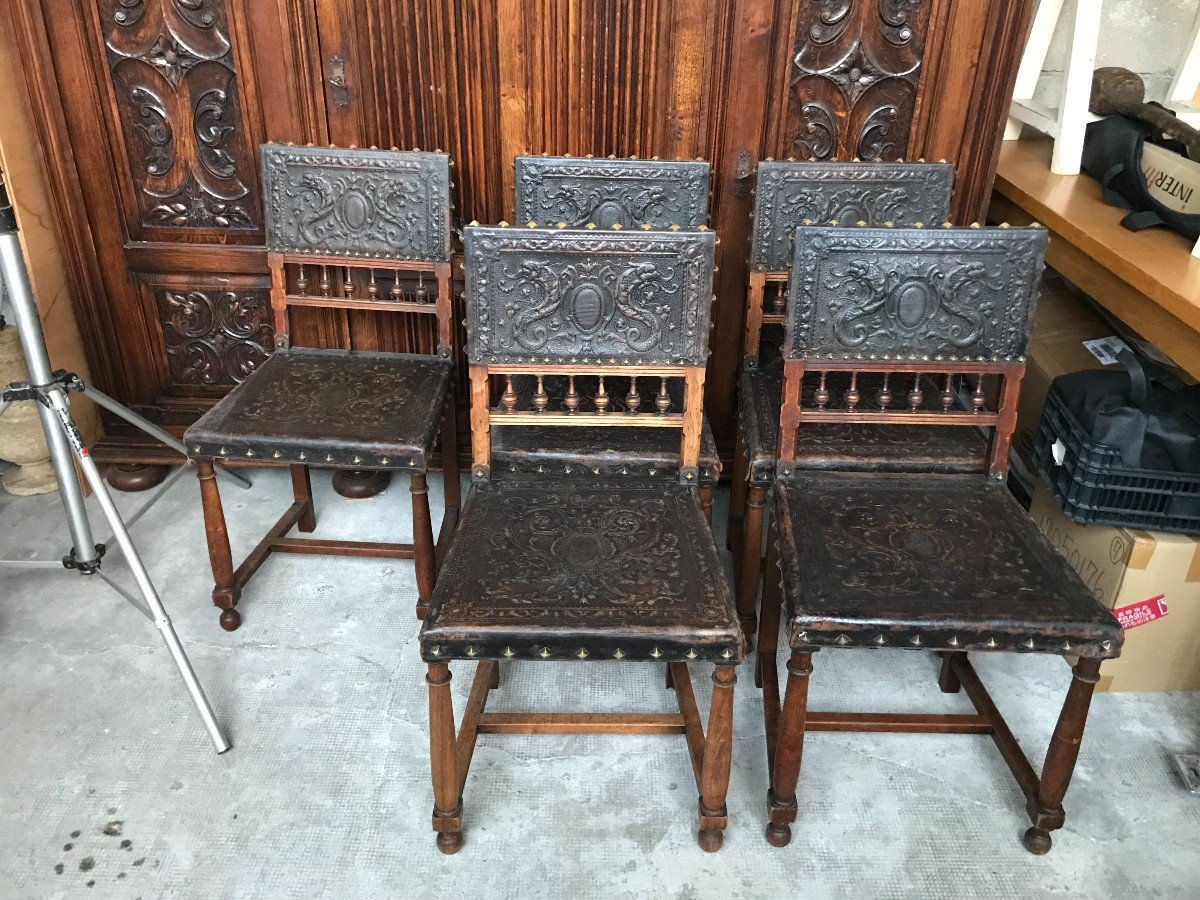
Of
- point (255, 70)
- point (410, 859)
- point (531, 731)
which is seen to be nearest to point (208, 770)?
point (410, 859)

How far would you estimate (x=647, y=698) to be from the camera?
6.96 feet

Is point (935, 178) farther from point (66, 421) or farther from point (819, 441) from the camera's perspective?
point (66, 421)

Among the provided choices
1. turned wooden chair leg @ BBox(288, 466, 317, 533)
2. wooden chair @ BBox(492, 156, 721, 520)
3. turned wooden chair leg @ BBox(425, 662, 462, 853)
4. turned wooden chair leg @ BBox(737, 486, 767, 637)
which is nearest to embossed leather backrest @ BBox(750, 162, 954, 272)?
wooden chair @ BBox(492, 156, 721, 520)

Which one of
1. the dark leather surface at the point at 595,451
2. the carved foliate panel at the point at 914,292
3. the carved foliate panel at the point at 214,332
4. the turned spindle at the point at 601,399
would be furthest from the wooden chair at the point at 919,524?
the carved foliate panel at the point at 214,332

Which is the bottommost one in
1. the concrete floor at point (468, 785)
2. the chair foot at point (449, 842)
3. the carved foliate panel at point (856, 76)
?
the concrete floor at point (468, 785)

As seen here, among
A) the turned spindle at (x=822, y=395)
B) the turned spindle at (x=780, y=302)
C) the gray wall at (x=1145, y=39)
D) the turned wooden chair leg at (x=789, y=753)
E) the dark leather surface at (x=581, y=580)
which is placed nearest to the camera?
the dark leather surface at (x=581, y=580)

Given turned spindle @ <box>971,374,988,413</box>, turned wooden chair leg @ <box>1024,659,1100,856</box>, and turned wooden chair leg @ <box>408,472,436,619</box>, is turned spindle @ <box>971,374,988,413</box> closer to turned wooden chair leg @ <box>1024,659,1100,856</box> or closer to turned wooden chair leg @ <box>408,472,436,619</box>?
turned wooden chair leg @ <box>1024,659,1100,856</box>

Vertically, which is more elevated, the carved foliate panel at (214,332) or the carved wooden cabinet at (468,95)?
the carved wooden cabinet at (468,95)

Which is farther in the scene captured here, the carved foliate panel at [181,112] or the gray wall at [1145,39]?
the gray wall at [1145,39]

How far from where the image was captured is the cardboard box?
2.00 meters

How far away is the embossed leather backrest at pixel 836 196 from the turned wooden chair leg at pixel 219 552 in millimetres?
1340

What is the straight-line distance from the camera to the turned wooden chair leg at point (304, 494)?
2641mm

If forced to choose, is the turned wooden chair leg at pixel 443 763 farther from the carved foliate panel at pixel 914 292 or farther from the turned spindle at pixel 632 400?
the carved foliate panel at pixel 914 292

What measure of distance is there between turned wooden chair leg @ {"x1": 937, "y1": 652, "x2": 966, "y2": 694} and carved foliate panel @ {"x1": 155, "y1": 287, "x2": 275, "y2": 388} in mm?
1915
